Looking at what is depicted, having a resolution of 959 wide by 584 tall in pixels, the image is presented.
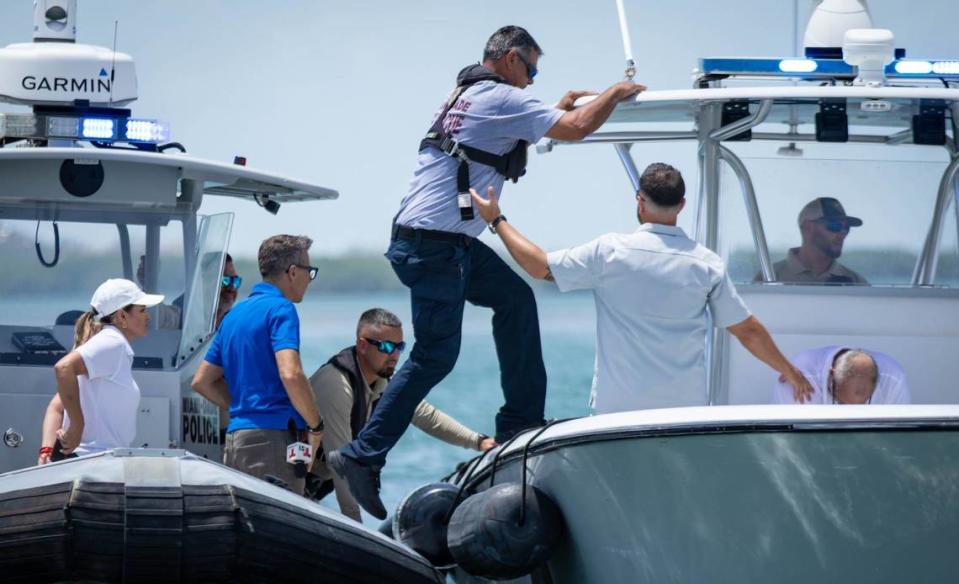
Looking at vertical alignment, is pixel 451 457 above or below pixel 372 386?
below

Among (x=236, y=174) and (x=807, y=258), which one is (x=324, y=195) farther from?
(x=807, y=258)

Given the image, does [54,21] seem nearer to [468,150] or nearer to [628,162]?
[628,162]

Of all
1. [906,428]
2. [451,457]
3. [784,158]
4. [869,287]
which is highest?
[784,158]

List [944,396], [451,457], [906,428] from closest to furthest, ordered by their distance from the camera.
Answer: [906,428]
[944,396]
[451,457]

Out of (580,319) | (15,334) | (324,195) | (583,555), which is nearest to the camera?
(583,555)

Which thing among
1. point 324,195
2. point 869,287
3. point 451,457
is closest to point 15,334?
point 324,195

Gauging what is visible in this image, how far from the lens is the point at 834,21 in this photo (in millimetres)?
7629

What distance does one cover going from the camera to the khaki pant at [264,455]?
23.8ft

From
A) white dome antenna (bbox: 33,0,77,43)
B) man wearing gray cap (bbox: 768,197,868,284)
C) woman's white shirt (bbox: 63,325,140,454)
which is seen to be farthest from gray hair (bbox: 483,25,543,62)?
white dome antenna (bbox: 33,0,77,43)

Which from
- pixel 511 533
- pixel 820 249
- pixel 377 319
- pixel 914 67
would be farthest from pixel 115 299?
pixel 914 67

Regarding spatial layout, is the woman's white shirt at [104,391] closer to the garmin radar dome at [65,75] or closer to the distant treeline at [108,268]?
the distant treeline at [108,268]

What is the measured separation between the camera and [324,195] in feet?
29.2

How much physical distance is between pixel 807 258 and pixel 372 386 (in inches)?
80.4

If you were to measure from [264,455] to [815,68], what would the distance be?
111 inches
